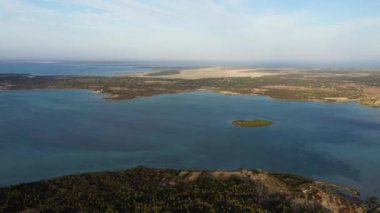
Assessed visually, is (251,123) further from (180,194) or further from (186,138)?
(180,194)

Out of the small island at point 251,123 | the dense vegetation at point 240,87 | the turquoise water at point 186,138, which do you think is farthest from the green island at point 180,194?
Answer: the dense vegetation at point 240,87

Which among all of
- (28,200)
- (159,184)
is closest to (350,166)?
(159,184)

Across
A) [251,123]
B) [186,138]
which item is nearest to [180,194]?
[186,138]

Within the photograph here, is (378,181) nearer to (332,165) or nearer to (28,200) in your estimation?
(332,165)

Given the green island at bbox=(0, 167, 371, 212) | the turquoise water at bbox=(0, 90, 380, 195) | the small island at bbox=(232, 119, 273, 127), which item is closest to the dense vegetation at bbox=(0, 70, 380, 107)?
the turquoise water at bbox=(0, 90, 380, 195)

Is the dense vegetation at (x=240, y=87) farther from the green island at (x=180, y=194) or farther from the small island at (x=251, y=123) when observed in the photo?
the green island at (x=180, y=194)
